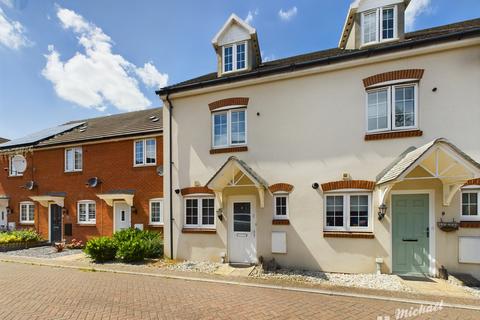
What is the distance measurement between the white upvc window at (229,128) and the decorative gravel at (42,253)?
895 centimetres

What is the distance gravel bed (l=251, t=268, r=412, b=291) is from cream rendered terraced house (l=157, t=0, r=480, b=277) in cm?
33

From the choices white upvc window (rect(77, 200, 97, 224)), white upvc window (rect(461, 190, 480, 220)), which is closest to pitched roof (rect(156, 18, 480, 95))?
white upvc window (rect(461, 190, 480, 220))

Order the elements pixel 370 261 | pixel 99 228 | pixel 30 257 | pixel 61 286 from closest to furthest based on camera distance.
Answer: pixel 61 286
pixel 370 261
pixel 30 257
pixel 99 228

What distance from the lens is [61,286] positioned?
761cm

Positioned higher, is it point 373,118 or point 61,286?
point 373,118

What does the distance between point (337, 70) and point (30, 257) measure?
14863 millimetres

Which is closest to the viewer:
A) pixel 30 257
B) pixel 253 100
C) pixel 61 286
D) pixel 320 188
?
pixel 61 286

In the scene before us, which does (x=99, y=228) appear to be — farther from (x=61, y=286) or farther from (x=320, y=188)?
(x=320, y=188)

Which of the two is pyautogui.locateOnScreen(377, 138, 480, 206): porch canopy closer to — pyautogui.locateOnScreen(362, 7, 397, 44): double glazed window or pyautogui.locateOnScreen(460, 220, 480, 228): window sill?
pyautogui.locateOnScreen(460, 220, 480, 228): window sill

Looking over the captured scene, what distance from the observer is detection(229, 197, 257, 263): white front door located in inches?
384

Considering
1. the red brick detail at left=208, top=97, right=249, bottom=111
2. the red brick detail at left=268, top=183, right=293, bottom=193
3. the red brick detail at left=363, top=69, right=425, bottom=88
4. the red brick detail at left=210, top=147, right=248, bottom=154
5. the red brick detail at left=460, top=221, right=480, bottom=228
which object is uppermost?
the red brick detail at left=363, top=69, right=425, bottom=88

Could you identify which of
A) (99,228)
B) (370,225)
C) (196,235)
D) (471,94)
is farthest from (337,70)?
(99,228)

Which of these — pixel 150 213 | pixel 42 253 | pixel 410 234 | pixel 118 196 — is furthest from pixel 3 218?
pixel 410 234

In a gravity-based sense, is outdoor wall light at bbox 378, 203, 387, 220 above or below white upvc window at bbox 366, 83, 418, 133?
below
